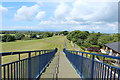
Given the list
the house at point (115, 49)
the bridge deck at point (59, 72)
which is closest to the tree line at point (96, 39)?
the house at point (115, 49)

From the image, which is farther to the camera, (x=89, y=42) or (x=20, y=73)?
(x=89, y=42)

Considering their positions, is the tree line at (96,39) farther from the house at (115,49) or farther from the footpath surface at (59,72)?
the footpath surface at (59,72)

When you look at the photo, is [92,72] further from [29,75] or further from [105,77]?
[29,75]

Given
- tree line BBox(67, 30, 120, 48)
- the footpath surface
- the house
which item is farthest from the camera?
tree line BBox(67, 30, 120, 48)

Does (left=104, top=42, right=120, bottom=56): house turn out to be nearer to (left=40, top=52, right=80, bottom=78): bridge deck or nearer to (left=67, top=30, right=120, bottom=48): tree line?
(left=40, top=52, right=80, bottom=78): bridge deck

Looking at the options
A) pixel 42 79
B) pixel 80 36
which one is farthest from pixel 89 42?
pixel 42 79

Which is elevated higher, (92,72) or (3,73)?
(3,73)

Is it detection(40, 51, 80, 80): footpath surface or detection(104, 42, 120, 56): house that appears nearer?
detection(40, 51, 80, 80): footpath surface

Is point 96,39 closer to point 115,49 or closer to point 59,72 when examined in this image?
point 115,49

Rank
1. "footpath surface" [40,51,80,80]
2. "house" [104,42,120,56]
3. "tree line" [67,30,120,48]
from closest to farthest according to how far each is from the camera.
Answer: "footpath surface" [40,51,80,80] → "house" [104,42,120,56] → "tree line" [67,30,120,48]

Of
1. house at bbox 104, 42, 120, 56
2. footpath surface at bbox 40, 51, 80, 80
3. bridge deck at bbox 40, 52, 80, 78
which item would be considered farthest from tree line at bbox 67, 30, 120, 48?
footpath surface at bbox 40, 51, 80, 80

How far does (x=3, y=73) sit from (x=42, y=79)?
2886 millimetres

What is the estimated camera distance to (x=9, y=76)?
8.41 feet

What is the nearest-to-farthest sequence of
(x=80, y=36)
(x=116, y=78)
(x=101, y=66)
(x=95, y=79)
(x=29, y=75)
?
(x=116, y=78) < (x=101, y=66) < (x=95, y=79) < (x=29, y=75) < (x=80, y=36)
